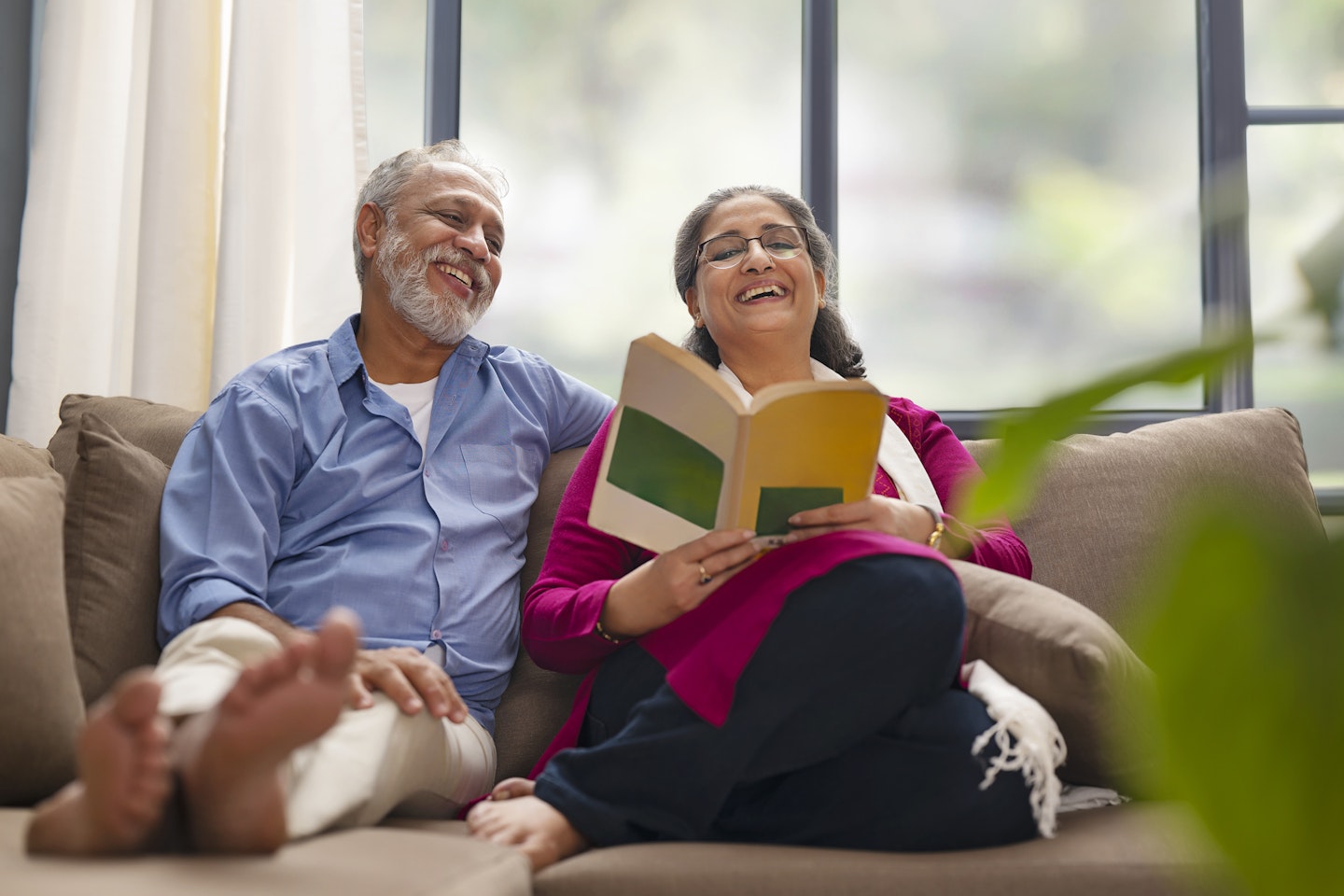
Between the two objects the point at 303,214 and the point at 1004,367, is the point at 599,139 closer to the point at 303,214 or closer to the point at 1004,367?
the point at 303,214

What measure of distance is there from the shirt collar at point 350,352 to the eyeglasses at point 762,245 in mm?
427

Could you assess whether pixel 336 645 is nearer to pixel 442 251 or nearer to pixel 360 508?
pixel 360 508

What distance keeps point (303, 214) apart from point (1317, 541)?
2.47 metres

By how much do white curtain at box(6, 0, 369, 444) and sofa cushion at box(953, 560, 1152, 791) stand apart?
1641 mm

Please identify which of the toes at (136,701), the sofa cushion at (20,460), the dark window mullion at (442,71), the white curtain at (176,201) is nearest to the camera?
the toes at (136,701)

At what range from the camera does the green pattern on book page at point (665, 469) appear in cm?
126

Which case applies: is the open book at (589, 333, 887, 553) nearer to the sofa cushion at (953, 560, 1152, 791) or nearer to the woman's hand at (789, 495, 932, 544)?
the woman's hand at (789, 495, 932, 544)

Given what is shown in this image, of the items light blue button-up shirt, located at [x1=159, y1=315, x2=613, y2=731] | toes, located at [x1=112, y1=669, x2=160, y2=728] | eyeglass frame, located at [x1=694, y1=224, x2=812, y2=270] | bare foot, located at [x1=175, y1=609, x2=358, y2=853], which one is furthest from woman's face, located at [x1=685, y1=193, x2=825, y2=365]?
toes, located at [x1=112, y1=669, x2=160, y2=728]

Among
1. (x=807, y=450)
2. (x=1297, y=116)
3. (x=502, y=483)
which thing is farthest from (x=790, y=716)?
(x=1297, y=116)

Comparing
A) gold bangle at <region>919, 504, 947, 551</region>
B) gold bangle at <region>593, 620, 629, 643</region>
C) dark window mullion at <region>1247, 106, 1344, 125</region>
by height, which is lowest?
gold bangle at <region>593, 620, 629, 643</region>

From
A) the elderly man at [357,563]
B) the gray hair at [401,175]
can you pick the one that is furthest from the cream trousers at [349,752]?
the gray hair at [401,175]

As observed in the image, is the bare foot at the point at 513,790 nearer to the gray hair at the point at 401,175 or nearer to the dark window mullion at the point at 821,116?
the gray hair at the point at 401,175

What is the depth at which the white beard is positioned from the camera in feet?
6.11

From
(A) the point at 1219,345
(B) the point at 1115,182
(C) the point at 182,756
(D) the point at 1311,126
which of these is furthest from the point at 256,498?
(D) the point at 1311,126
